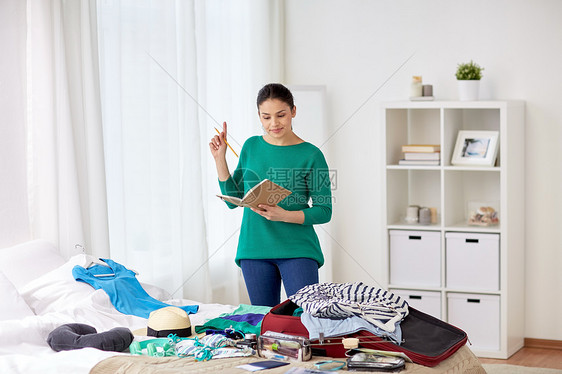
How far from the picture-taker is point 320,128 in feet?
14.9

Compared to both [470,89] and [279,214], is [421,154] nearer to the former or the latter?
[470,89]

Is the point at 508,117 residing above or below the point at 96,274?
above

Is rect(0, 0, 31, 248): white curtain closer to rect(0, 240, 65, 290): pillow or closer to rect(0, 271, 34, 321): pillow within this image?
rect(0, 240, 65, 290): pillow

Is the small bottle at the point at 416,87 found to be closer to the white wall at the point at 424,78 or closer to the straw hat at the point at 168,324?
the white wall at the point at 424,78

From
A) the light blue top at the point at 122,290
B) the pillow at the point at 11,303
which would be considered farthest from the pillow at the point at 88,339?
the light blue top at the point at 122,290

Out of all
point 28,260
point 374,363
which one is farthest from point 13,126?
point 374,363

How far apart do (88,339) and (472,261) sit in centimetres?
244

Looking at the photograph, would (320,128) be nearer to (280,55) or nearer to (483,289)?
(280,55)

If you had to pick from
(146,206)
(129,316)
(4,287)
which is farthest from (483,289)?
(4,287)

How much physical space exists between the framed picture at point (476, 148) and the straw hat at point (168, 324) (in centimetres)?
226

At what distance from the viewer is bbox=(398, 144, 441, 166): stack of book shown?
412cm

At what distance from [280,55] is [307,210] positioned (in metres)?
2.19

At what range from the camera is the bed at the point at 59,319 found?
Result: 2.05m

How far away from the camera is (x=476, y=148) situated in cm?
407
